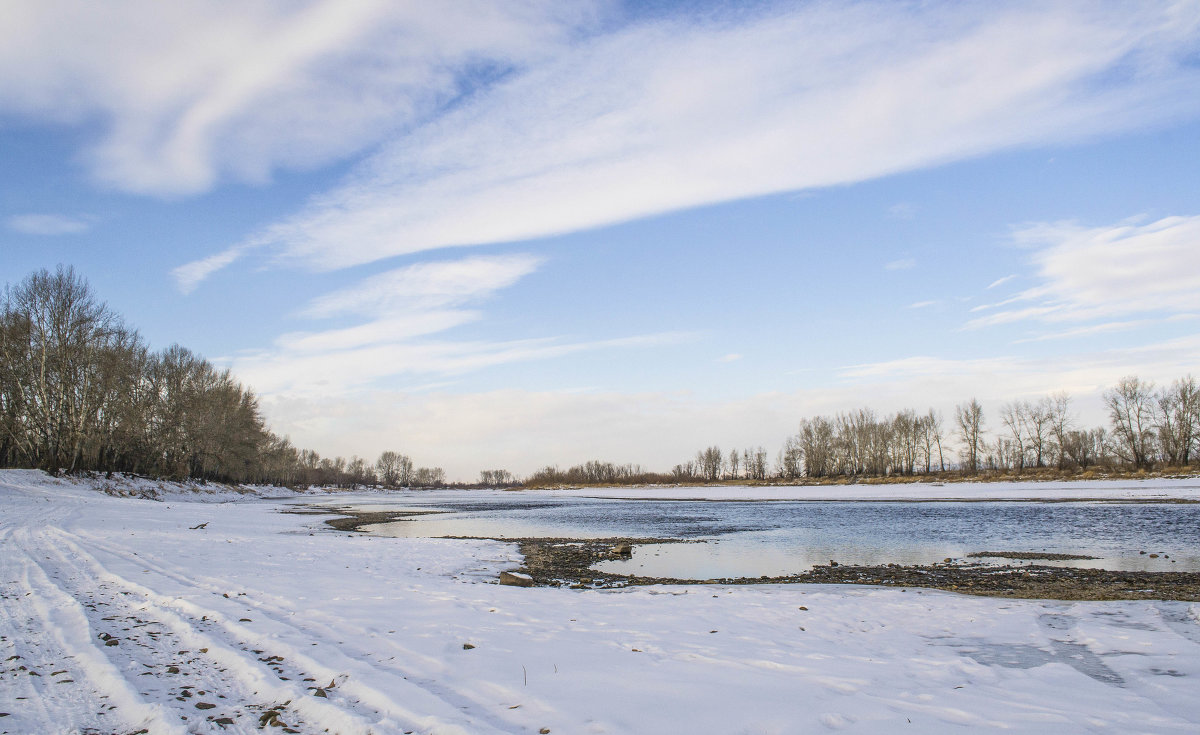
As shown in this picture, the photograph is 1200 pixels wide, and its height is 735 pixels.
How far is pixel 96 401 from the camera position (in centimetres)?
4425

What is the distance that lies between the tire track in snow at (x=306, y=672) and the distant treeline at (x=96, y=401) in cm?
4463

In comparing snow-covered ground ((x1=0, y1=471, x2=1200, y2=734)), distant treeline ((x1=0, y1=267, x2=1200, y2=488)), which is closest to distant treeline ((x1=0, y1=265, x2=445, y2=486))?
distant treeline ((x1=0, y1=267, x2=1200, y2=488))

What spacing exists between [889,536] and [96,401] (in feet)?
173

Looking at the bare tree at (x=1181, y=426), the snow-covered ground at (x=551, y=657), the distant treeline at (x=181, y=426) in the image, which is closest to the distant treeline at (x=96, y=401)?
the distant treeline at (x=181, y=426)

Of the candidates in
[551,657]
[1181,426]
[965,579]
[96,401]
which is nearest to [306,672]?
[551,657]

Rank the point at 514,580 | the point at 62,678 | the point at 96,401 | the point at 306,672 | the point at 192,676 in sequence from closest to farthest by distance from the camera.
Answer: the point at 62,678, the point at 192,676, the point at 306,672, the point at 514,580, the point at 96,401

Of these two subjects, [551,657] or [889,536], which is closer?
[551,657]

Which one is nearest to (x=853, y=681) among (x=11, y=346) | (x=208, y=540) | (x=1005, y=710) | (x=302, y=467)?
(x=1005, y=710)

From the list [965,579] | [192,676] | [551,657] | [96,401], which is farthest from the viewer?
[96,401]

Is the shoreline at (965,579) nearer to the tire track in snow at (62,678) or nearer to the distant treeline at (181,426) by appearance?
the tire track in snow at (62,678)

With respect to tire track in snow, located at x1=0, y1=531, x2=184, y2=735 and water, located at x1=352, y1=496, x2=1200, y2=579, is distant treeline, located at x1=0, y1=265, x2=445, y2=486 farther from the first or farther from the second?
tire track in snow, located at x1=0, y1=531, x2=184, y2=735

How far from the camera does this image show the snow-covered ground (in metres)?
4.74

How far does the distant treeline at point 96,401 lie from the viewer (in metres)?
40.6

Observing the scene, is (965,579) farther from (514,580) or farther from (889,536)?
(889,536)
